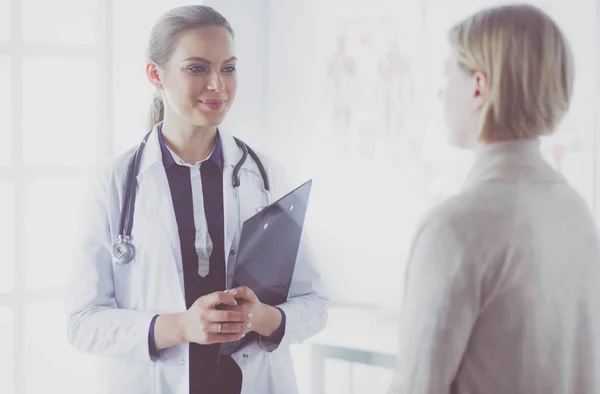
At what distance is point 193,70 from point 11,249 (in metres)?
0.91

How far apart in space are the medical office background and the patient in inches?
46.8

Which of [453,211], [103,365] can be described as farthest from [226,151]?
[103,365]

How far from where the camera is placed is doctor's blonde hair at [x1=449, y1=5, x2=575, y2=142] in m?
0.88

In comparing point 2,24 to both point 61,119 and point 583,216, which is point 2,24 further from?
point 583,216

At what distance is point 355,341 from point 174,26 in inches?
45.9

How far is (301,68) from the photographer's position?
2.62 m

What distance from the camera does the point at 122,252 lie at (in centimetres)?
137

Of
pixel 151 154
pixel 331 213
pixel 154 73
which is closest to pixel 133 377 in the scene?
pixel 151 154

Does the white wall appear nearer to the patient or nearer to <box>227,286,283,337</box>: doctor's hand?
<box>227,286,283,337</box>: doctor's hand

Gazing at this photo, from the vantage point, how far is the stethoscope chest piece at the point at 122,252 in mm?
1373

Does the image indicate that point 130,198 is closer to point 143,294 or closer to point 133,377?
point 143,294

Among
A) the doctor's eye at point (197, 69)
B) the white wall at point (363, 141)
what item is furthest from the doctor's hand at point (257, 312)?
the white wall at point (363, 141)

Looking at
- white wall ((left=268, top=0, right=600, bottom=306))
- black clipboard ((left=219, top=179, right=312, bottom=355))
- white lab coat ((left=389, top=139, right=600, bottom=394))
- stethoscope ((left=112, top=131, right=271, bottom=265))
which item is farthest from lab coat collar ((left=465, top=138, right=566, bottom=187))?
white wall ((left=268, top=0, right=600, bottom=306))

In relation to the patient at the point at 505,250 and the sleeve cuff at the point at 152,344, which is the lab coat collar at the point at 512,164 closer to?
the patient at the point at 505,250
